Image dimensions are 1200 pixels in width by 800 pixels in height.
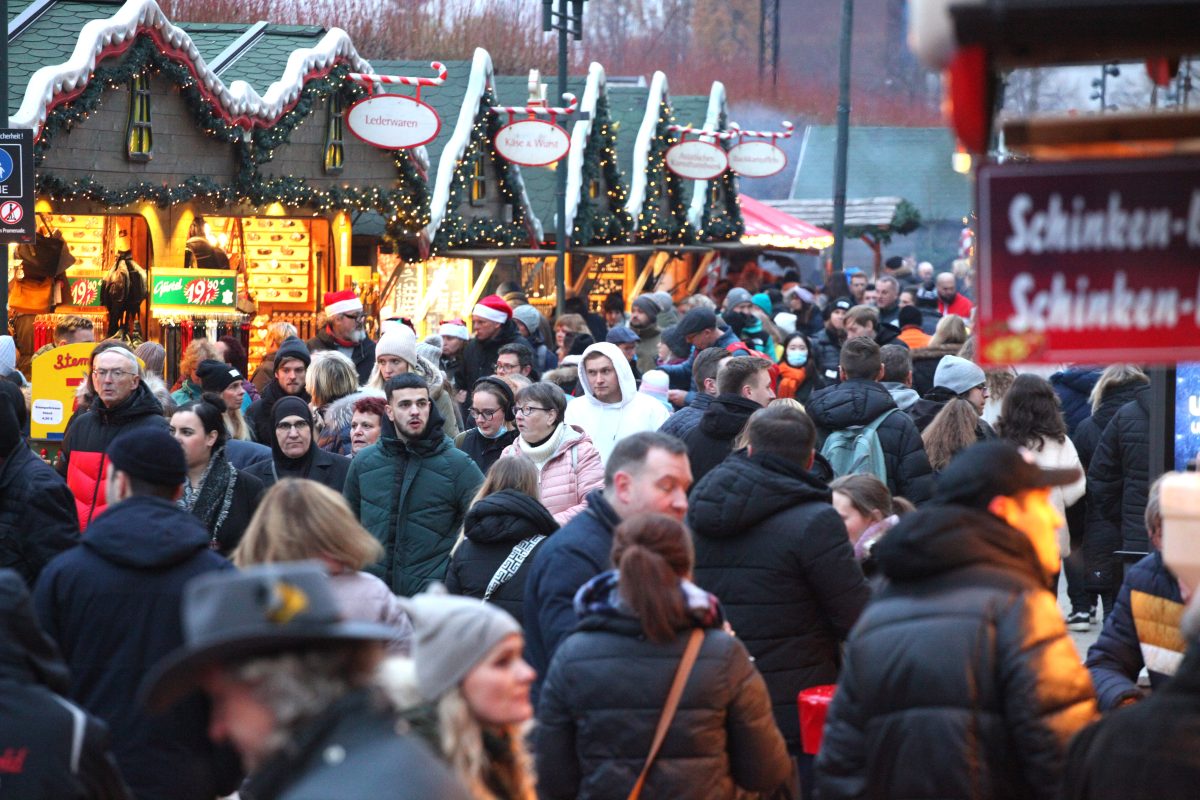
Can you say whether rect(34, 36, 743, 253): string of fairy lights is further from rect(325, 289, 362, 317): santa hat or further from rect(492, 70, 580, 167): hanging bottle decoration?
rect(325, 289, 362, 317): santa hat

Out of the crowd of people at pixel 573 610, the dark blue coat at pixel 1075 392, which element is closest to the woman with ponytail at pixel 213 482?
the crowd of people at pixel 573 610

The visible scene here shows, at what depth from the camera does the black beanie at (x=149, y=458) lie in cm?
543

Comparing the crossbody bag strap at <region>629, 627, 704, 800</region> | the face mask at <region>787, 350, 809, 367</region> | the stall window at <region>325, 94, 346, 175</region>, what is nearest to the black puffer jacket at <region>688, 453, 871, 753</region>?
the crossbody bag strap at <region>629, 627, 704, 800</region>

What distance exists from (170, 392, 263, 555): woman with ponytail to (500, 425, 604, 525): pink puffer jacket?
1.40 meters

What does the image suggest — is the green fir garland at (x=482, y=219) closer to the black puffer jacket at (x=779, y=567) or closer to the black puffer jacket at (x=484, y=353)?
the black puffer jacket at (x=484, y=353)

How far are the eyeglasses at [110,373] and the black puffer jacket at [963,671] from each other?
523 centimetres

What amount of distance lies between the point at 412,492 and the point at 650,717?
11.5ft

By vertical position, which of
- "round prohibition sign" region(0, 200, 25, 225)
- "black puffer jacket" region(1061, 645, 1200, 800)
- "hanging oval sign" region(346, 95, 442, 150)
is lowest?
"black puffer jacket" region(1061, 645, 1200, 800)

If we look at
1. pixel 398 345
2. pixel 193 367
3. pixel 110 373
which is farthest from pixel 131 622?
pixel 193 367

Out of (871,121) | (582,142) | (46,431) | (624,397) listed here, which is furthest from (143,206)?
(871,121)

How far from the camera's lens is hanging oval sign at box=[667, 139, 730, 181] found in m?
28.2

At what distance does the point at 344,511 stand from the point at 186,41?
11.9m

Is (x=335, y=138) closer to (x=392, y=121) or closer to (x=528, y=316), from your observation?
(x=392, y=121)

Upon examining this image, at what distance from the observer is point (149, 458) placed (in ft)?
17.8
